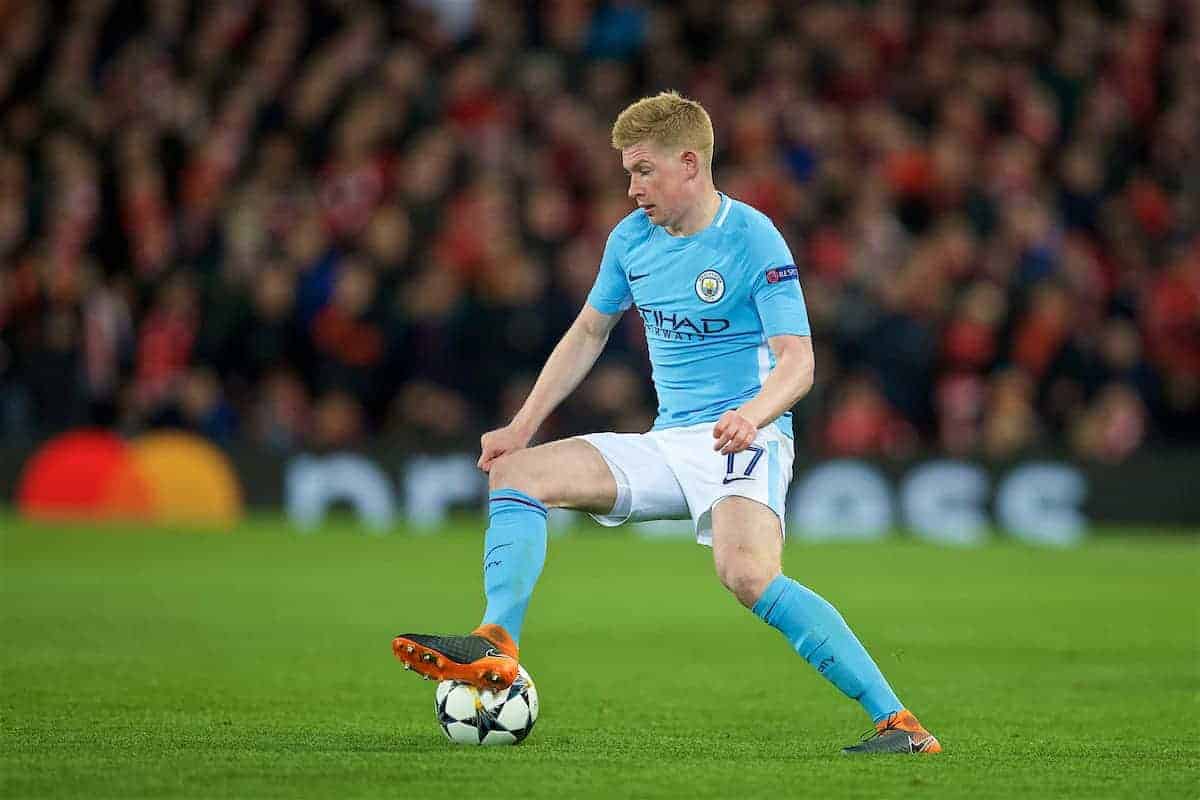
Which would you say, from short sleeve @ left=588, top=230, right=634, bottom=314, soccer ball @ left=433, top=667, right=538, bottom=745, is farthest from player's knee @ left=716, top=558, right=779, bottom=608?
short sleeve @ left=588, top=230, right=634, bottom=314

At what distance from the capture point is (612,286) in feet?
22.6

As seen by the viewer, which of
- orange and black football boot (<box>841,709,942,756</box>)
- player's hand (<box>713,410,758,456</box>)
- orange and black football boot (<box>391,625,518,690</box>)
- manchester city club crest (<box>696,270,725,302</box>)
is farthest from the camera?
manchester city club crest (<box>696,270,725,302</box>)

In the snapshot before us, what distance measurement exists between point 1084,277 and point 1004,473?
6.50 feet

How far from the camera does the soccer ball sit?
6301mm

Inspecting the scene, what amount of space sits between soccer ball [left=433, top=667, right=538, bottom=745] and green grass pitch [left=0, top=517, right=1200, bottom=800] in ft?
0.27

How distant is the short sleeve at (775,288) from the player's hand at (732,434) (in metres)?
0.49

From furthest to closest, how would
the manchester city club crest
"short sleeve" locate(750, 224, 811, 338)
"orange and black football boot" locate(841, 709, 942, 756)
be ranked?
1. the manchester city club crest
2. "short sleeve" locate(750, 224, 811, 338)
3. "orange and black football boot" locate(841, 709, 942, 756)

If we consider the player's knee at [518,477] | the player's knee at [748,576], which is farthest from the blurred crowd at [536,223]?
the player's knee at [748,576]

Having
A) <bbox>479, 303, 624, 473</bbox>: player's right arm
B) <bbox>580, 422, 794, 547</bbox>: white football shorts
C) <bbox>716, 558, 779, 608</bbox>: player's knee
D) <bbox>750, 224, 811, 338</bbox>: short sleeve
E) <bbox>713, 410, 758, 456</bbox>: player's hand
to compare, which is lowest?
<bbox>716, 558, 779, 608</bbox>: player's knee

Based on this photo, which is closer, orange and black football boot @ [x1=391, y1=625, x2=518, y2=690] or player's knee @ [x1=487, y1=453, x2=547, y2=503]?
orange and black football boot @ [x1=391, y1=625, x2=518, y2=690]

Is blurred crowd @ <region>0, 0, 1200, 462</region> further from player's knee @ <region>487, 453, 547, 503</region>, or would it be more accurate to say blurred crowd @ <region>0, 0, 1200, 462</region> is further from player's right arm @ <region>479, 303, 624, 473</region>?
player's knee @ <region>487, 453, 547, 503</region>

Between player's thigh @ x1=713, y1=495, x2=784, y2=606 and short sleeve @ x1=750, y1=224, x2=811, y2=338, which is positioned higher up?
short sleeve @ x1=750, y1=224, x2=811, y2=338

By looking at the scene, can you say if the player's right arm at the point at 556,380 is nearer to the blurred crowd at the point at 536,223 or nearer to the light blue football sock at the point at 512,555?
the light blue football sock at the point at 512,555

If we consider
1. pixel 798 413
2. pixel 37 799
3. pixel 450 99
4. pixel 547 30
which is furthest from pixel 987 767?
pixel 547 30
